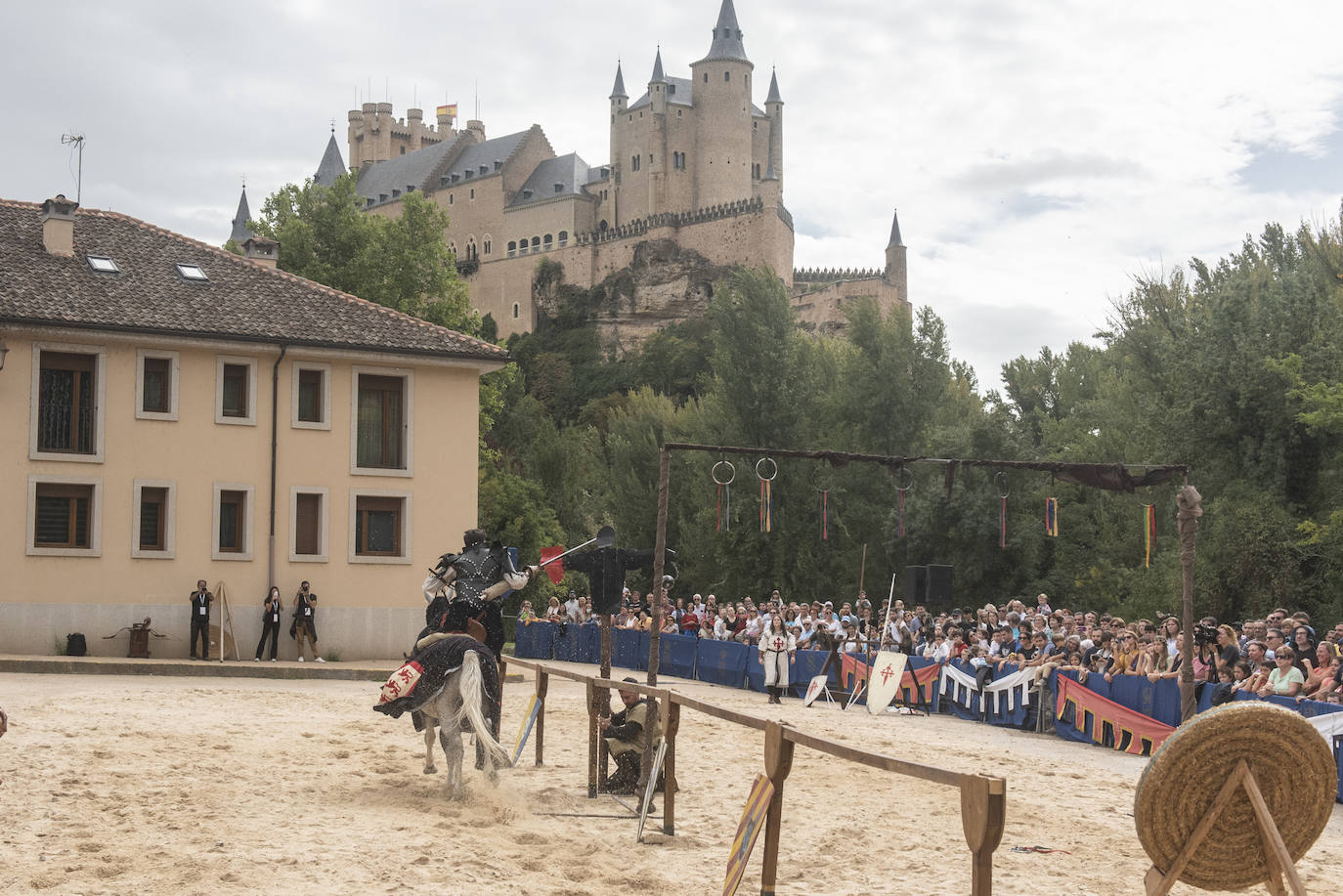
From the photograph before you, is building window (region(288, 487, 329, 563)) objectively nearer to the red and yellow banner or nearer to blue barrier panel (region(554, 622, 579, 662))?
blue barrier panel (region(554, 622, 579, 662))

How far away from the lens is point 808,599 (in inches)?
1938

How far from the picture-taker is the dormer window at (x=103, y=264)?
29.2 m

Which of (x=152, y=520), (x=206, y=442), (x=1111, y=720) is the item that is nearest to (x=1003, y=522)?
(x=1111, y=720)

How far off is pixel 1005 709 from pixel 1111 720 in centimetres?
306

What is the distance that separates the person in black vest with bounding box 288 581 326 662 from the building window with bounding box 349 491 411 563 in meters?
1.70


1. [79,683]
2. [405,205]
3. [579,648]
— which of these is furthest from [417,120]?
[79,683]

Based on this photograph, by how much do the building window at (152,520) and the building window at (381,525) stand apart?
3.57 m

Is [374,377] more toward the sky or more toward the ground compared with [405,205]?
more toward the ground

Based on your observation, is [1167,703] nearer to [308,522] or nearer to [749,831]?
[749,831]

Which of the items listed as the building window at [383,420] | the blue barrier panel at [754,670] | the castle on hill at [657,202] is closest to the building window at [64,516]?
the building window at [383,420]

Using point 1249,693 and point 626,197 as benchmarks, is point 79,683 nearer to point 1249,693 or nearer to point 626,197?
point 1249,693

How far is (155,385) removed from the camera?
2811cm

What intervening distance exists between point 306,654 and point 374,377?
236 inches

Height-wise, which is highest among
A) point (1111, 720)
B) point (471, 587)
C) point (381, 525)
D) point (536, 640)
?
point (381, 525)
